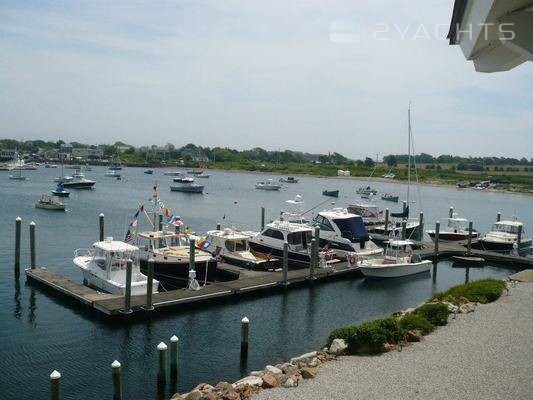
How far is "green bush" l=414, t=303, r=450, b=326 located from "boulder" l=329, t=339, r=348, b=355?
4349 millimetres

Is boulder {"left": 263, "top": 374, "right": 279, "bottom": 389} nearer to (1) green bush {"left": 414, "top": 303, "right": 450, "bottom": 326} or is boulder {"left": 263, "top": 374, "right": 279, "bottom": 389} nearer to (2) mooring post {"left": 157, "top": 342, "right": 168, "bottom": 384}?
(2) mooring post {"left": 157, "top": 342, "right": 168, "bottom": 384}

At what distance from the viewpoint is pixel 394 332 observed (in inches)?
689

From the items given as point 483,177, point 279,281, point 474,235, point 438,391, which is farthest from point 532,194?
point 438,391

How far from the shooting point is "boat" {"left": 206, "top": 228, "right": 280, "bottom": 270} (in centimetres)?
3115

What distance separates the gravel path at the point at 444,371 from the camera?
1340 centimetres

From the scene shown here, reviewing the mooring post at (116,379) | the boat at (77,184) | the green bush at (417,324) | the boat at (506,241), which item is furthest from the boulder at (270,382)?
the boat at (77,184)

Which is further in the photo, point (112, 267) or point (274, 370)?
point (112, 267)

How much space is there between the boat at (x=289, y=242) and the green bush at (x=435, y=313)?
13.2m

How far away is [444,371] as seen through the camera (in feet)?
48.8

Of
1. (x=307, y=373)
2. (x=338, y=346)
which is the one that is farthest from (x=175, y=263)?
(x=307, y=373)

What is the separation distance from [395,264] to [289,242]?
6.29 metres

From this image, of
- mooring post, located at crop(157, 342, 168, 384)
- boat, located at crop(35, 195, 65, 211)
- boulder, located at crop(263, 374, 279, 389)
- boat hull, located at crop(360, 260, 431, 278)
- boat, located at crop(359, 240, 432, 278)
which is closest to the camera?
boulder, located at crop(263, 374, 279, 389)

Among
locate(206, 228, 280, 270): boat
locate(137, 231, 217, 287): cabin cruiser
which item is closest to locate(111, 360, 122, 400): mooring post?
locate(137, 231, 217, 287): cabin cruiser

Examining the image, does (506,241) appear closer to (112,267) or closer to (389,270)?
(389,270)
